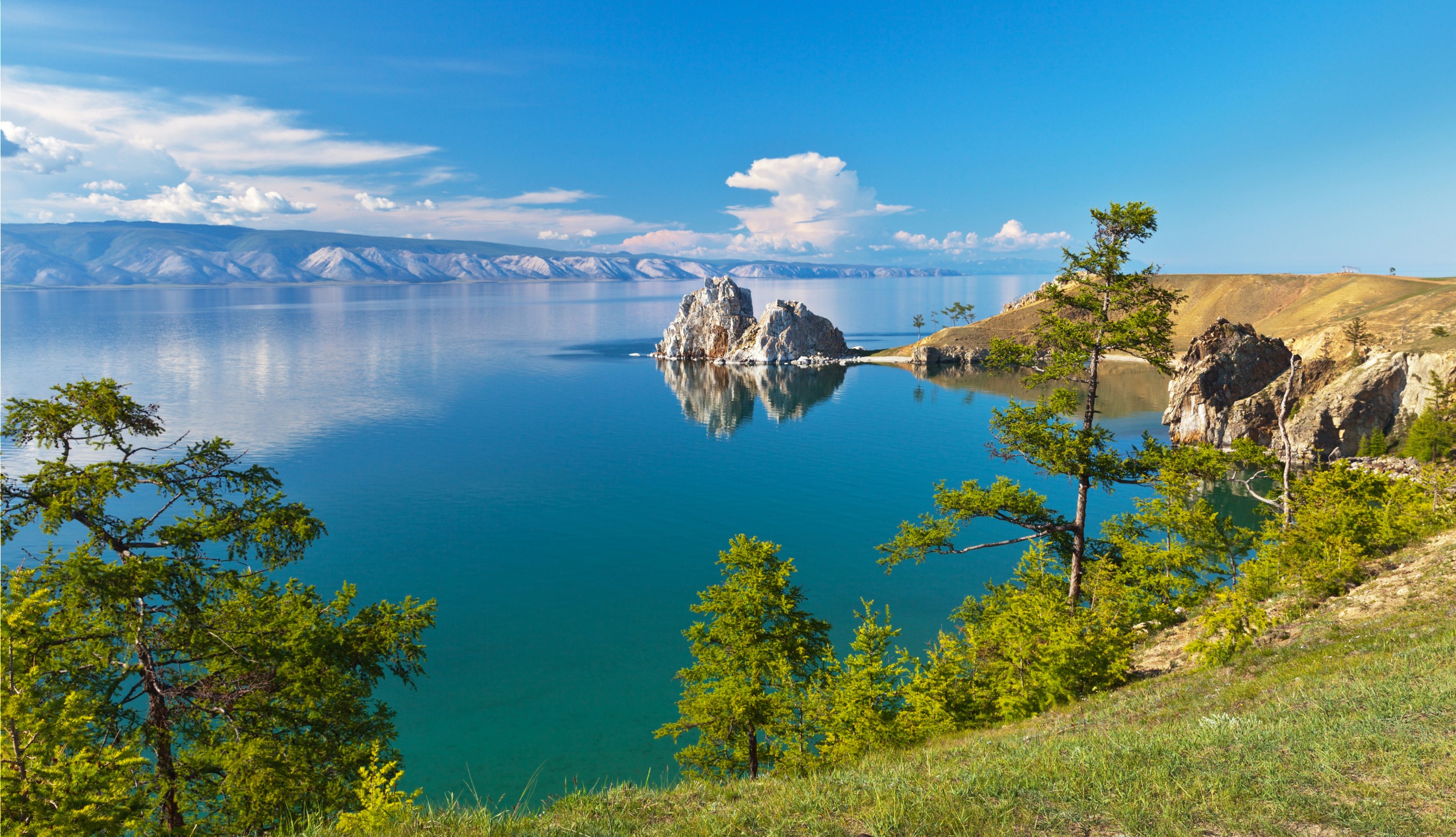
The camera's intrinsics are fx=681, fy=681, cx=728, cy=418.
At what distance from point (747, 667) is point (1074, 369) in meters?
14.7

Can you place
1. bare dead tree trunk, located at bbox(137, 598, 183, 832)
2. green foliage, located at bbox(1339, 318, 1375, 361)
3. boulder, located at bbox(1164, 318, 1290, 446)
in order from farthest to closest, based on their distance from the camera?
green foliage, located at bbox(1339, 318, 1375, 361), boulder, located at bbox(1164, 318, 1290, 446), bare dead tree trunk, located at bbox(137, 598, 183, 832)

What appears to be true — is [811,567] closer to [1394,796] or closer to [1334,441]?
[1394,796]

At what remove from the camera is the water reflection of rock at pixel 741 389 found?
9988 cm

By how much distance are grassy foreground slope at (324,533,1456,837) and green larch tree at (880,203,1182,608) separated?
9440mm

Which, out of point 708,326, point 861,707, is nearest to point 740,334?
point 708,326

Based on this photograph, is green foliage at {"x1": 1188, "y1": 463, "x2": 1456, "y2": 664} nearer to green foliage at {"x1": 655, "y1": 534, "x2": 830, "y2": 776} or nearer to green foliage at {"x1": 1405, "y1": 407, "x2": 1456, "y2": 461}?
green foliage at {"x1": 655, "y1": 534, "x2": 830, "y2": 776}

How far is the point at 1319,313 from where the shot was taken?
152 meters

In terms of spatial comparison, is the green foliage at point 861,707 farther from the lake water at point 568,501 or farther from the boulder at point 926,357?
the boulder at point 926,357

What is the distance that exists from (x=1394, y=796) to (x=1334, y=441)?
81829mm

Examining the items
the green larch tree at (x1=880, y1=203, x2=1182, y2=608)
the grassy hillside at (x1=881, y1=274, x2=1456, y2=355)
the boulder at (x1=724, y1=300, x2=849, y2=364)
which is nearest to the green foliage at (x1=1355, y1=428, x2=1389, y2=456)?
the grassy hillside at (x1=881, y1=274, x2=1456, y2=355)

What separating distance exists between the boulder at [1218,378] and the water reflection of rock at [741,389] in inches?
1907

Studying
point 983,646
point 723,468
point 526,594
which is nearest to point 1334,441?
point 723,468

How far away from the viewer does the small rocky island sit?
167 meters

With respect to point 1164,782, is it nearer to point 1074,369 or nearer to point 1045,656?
point 1045,656
